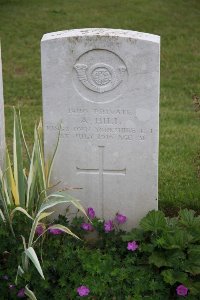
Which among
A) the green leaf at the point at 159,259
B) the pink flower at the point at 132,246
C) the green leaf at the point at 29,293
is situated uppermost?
the pink flower at the point at 132,246

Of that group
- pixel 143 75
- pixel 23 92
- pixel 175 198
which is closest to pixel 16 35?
pixel 23 92

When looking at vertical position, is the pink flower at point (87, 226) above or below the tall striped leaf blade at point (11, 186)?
below

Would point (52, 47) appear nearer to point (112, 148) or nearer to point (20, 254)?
point (112, 148)

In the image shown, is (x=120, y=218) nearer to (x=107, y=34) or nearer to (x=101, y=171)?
(x=101, y=171)

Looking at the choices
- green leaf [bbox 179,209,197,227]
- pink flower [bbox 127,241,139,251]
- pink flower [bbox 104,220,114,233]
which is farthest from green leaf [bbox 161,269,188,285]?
pink flower [bbox 104,220,114,233]

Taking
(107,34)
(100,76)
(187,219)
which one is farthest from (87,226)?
(107,34)

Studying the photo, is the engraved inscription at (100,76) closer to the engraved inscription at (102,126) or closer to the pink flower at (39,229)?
the engraved inscription at (102,126)

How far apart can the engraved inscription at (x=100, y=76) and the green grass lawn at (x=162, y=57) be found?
1526 mm

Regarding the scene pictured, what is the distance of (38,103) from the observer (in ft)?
31.0

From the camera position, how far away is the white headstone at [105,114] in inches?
Answer: 182

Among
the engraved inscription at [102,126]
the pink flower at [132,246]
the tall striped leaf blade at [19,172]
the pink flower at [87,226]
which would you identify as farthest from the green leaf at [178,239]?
the tall striped leaf blade at [19,172]

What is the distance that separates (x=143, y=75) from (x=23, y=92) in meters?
5.49

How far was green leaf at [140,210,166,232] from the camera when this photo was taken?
452cm

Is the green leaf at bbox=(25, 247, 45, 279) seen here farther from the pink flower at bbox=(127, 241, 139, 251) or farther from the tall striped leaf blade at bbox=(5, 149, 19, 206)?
the pink flower at bbox=(127, 241, 139, 251)
